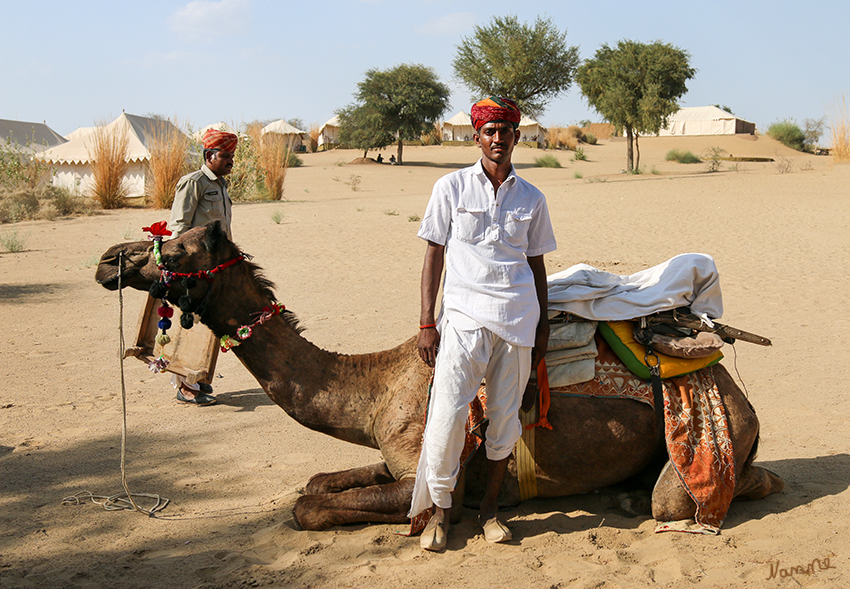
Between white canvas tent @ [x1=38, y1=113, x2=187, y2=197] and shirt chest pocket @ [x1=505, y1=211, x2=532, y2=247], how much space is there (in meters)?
23.5

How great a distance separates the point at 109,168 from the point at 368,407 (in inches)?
824

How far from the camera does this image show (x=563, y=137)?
200 ft

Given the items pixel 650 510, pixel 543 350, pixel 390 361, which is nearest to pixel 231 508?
pixel 390 361

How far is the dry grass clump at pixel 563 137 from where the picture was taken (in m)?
59.8

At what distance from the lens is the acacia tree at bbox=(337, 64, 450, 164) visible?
4684 centimetres

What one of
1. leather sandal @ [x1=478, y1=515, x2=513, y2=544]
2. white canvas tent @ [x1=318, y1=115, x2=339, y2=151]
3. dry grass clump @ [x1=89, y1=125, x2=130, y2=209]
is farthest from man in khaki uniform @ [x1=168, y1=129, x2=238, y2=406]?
white canvas tent @ [x1=318, y1=115, x2=339, y2=151]

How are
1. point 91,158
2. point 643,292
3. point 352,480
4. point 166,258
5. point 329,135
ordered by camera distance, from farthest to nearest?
point 329,135, point 91,158, point 352,480, point 643,292, point 166,258

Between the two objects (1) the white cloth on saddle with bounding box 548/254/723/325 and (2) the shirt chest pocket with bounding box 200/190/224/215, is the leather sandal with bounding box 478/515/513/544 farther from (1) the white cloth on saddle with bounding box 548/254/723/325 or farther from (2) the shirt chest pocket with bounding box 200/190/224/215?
(2) the shirt chest pocket with bounding box 200/190/224/215

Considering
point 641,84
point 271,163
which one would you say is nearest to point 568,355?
point 271,163

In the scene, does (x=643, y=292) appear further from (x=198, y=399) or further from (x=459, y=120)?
(x=459, y=120)

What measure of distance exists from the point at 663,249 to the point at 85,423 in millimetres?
11447

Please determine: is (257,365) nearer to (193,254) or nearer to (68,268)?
(193,254)

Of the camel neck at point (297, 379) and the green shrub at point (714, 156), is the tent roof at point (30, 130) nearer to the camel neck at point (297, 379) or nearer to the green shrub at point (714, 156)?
the green shrub at point (714, 156)

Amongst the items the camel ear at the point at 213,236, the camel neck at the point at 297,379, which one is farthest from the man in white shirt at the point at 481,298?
the camel ear at the point at 213,236
